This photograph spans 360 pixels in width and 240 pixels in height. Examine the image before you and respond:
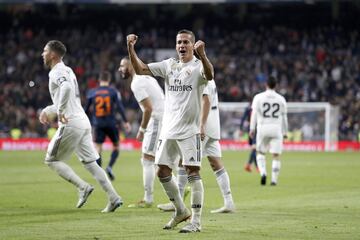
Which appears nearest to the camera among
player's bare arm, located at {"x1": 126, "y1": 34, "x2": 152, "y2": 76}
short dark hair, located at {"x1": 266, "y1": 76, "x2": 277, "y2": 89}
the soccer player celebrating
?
player's bare arm, located at {"x1": 126, "y1": 34, "x2": 152, "y2": 76}

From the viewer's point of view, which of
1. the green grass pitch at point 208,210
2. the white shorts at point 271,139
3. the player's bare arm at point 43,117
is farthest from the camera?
→ the white shorts at point 271,139

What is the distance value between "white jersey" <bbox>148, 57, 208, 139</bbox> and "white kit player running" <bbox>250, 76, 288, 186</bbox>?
29.9 feet

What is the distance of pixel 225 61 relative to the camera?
4681cm

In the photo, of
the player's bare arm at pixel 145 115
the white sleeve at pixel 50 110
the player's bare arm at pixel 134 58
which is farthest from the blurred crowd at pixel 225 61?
the player's bare arm at pixel 134 58

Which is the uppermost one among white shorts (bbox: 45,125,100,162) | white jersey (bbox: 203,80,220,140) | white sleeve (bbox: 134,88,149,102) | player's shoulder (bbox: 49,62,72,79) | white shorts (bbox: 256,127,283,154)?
player's shoulder (bbox: 49,62,72,79)

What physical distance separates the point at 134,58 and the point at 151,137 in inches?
158

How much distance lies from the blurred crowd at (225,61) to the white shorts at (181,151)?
99.8ft

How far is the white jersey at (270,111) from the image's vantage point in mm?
19781

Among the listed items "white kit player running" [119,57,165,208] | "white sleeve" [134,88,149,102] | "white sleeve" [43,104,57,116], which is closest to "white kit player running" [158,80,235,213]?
"white kit player running" [119,57,165,208]

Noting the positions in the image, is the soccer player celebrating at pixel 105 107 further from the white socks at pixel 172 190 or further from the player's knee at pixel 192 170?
the player's knee at pixel 192 170

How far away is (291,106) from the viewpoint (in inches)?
1588

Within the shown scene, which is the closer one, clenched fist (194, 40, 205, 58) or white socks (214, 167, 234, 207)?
clenched fist (194, 40, 205, 58)

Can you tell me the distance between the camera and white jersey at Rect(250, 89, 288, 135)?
19.8m

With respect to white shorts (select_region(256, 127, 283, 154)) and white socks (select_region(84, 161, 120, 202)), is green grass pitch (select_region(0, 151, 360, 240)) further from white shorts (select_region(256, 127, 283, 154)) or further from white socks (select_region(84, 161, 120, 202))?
white shorts (select_region(256, 127, 283, 154))
